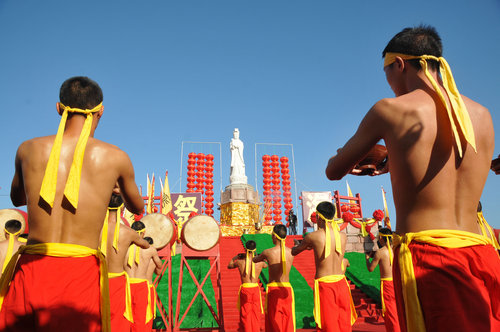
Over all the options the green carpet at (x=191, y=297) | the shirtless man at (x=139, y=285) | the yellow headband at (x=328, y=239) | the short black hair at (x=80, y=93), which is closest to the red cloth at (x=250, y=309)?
the shirtless man at (x=139, y=285)

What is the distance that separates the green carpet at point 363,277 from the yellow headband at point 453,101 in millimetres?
9143

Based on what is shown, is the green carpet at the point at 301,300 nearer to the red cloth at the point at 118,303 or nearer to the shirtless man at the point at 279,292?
the shirtless man at the point at 279,292

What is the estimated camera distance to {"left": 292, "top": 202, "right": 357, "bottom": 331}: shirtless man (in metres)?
4.62

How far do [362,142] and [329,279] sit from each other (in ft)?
12.2

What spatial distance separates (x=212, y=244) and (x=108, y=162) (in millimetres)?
6028

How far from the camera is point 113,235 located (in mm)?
4340

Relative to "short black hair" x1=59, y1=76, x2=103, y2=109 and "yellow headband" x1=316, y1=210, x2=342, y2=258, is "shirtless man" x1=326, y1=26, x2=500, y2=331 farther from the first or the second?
"yellow headband" x1=316, y1=210, x2=342, y2=258

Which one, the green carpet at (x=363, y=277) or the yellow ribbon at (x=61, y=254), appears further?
the green carpet at (x=363, y=277)

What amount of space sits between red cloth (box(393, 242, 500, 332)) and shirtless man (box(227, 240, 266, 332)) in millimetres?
5579

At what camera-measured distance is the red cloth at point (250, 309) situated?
648 centimetres

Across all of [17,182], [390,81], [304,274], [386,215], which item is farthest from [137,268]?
[386,215]

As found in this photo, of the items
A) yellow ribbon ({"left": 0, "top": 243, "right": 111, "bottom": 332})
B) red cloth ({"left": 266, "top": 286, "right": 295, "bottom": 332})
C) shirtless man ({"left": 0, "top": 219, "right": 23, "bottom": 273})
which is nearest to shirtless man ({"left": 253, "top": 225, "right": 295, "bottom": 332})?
red cloth ({"left": 266, "top": 286, "right": 295, "bottom": 332})

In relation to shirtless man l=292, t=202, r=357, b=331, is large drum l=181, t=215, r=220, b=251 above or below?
above

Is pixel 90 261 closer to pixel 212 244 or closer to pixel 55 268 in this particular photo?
pixel 55 268
